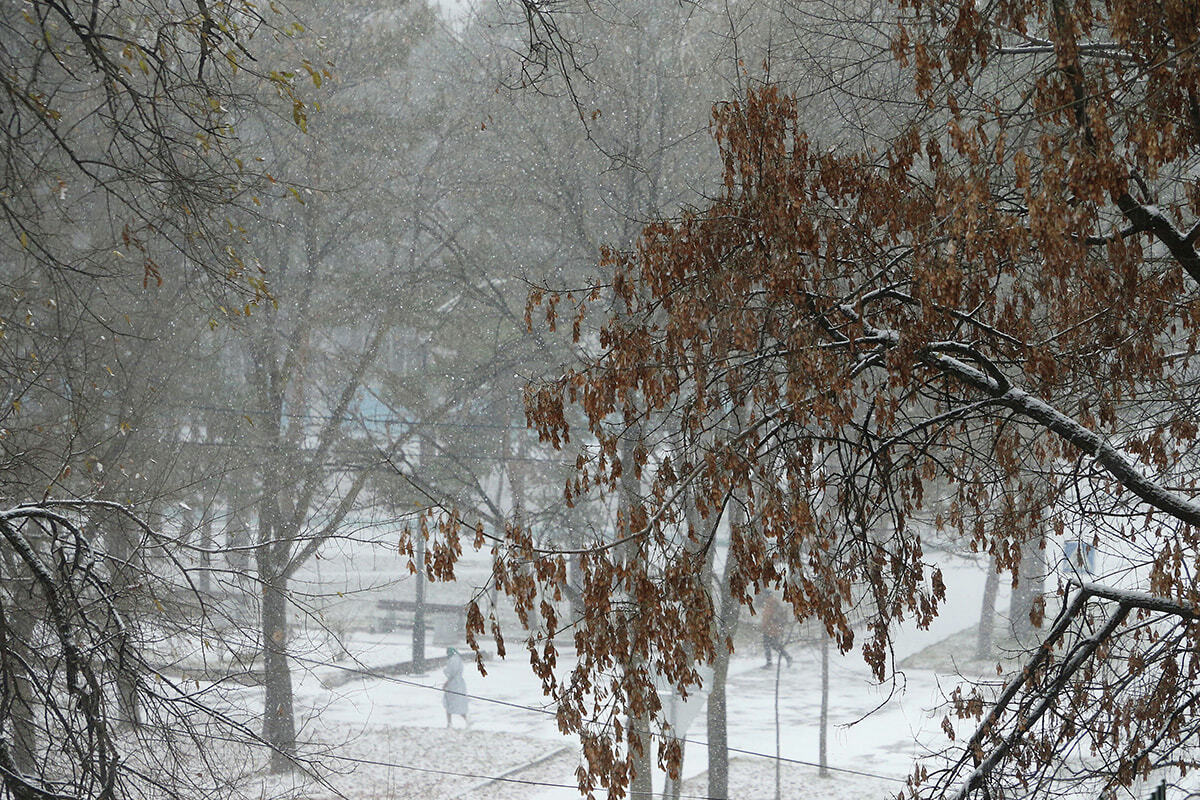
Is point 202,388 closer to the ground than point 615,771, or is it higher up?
higher up

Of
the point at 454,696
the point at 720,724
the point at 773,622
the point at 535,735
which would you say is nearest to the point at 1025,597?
the point at 773,622

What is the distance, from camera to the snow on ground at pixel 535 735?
15.1 m

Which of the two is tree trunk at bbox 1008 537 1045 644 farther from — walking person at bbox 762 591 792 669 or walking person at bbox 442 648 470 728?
walking person at bbox 442 648 470 728

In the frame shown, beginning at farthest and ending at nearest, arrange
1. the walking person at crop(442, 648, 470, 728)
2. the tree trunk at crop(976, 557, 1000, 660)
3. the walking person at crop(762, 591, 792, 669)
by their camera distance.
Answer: the tree trunk at crop(976, 557, 1000, 660)
the walking person at crop(762, 591, 792, 669)
the walking person at crop(442, 648, 470, 728)

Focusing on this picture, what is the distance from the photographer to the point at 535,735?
17.5 metres

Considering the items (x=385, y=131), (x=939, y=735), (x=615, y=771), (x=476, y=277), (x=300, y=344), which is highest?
(x=385, y=131)

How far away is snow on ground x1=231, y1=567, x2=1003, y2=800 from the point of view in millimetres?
15062

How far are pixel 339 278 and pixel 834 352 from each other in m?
14.7

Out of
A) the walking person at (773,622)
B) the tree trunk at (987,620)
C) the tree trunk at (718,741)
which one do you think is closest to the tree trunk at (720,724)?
the tree trunk at (718,741)

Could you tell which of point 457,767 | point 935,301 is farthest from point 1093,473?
point 457,767

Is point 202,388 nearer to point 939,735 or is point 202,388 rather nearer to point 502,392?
point 502,392

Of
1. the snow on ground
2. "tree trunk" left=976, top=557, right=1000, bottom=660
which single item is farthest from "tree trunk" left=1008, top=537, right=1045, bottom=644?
the snow on ground

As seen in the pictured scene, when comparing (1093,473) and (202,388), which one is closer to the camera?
(1093,473)

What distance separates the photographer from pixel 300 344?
55.1ft
